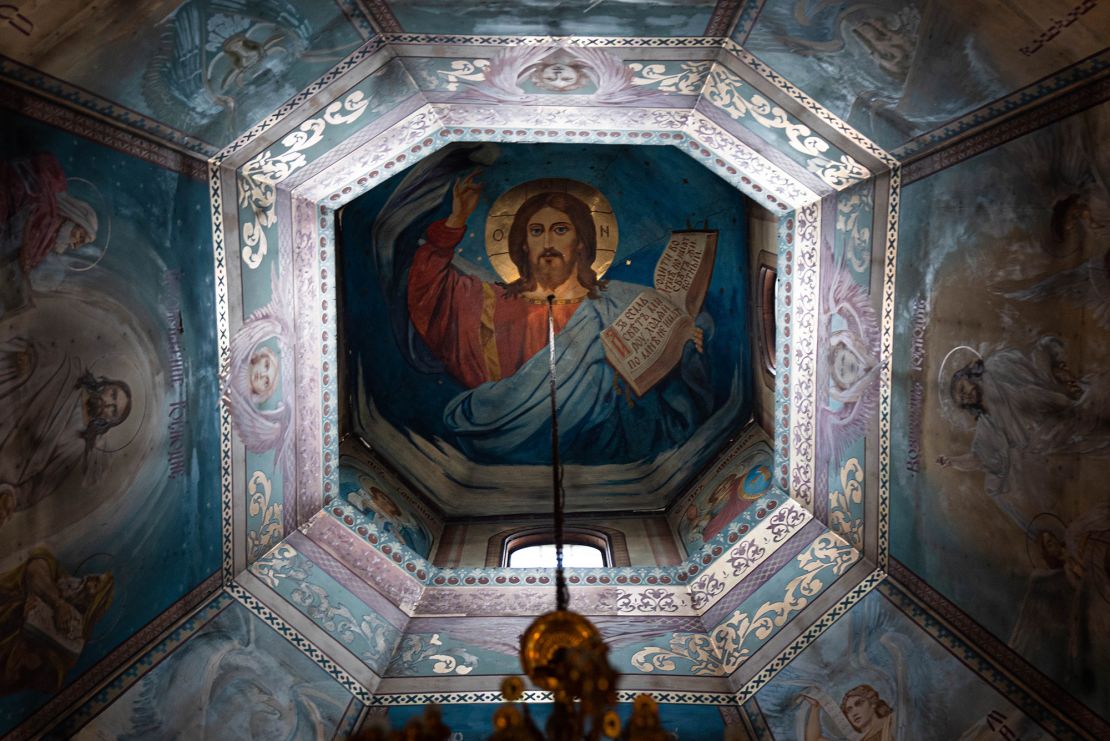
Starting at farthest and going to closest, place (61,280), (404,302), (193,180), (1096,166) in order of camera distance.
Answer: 1. (404,302)
2. (193,180)
3. (61,280)
4. (1096,166)

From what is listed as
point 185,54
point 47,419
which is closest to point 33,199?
point 185,54

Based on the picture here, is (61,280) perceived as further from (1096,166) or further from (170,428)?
(1096,166)

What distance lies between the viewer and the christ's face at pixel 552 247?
37.1ft

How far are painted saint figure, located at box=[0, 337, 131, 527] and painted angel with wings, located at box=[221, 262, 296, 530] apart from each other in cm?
113

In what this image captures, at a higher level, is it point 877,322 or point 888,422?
point 877,322

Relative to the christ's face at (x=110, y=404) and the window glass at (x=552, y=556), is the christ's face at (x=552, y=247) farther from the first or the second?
the christ's face at (x=110, y=404)

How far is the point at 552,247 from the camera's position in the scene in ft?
37.4

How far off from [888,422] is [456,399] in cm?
541

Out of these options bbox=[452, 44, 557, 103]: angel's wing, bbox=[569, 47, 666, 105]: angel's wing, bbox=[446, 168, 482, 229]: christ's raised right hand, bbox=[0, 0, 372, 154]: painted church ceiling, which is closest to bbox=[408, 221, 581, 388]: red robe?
bbox=[446, 168, 482, 229]: christ's raised right hand

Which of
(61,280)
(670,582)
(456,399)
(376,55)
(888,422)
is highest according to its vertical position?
(376,55)

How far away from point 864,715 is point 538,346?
559cm

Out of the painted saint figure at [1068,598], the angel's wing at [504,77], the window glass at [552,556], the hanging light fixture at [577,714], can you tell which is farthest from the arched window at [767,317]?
the hanging light fixture at [577,714]

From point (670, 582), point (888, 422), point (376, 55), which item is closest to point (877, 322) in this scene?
point (888, 422)

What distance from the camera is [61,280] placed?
20.0 feet
